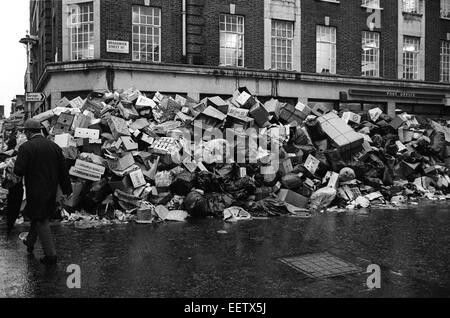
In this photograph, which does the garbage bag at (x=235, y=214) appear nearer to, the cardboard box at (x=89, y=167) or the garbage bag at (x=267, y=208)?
the garbage bag at (x=267, y=208)

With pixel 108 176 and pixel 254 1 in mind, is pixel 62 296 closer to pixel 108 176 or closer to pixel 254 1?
pixel 108 176

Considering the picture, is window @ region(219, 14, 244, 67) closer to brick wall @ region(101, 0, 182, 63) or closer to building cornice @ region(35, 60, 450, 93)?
building cornice @ region(35, 60, 450, 93)

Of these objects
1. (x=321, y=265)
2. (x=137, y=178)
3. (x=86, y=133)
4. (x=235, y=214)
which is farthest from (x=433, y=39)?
(x=321, y=265)

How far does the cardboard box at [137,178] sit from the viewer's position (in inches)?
385

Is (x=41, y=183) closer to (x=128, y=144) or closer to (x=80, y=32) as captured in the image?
(x=128, y=144)

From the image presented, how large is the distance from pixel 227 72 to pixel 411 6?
1286 cm

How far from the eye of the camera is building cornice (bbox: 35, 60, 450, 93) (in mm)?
18297

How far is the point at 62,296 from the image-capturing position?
4.82 metres

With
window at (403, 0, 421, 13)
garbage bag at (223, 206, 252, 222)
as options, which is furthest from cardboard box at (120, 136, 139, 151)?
window at (403, 0, 421, 13)

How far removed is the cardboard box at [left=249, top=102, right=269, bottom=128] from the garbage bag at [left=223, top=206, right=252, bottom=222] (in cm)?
313

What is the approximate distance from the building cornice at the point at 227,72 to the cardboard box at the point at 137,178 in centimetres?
966

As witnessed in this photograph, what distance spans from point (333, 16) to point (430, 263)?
1905 cm

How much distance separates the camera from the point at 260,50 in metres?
21.2

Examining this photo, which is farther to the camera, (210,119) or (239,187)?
(210,119)
